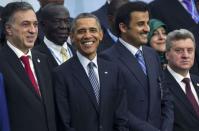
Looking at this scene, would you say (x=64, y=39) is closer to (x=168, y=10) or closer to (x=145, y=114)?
(x=145, y=114)

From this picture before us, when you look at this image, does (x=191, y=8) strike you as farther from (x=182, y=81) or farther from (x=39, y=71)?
(x=39, y=71)

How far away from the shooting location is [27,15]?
5.04 m

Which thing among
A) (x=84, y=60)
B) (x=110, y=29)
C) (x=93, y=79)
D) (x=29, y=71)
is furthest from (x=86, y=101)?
(x=110, y=29)

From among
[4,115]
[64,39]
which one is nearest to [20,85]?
[4,115]

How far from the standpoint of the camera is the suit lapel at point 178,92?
5.81 m

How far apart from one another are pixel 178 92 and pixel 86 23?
45.3 inches

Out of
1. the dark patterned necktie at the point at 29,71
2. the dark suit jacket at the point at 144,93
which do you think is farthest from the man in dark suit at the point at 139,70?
the dark patterned necktie at the point at 29,71

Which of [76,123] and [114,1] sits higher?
[114,1]

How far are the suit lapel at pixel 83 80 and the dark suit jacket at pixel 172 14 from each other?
2.39 meters

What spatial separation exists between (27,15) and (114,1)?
7.18ft

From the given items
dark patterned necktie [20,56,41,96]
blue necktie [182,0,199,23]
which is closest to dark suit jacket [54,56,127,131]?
dark patterned necktie [20,56,41,96]

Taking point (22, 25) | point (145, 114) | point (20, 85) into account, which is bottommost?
point (145, 114)

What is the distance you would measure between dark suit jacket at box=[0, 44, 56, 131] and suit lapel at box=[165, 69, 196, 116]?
1323mm

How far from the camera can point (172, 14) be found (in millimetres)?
7488
